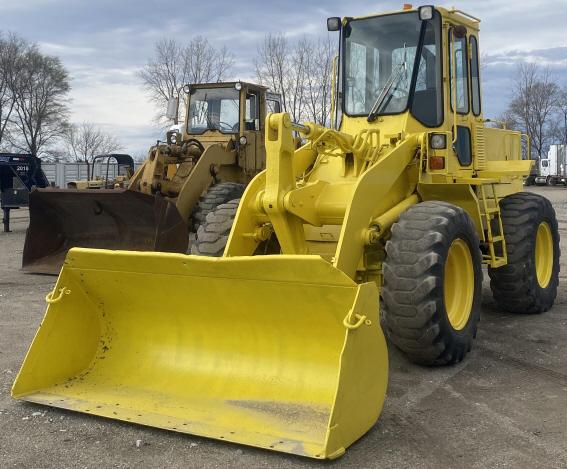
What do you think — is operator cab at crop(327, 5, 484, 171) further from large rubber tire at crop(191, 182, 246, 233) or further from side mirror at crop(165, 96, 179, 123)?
side mirror at crop(165, 96, 179, 123)

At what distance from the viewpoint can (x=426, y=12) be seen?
5832 mm

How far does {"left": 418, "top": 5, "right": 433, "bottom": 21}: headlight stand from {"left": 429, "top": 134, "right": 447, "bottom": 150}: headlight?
3.58ft

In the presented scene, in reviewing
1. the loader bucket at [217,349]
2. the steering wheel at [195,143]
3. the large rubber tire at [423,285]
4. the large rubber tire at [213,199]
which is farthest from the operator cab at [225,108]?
the loader bucket at [217,349]

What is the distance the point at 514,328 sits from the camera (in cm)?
642

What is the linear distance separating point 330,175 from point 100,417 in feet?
8.94

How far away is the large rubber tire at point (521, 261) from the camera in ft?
21.6

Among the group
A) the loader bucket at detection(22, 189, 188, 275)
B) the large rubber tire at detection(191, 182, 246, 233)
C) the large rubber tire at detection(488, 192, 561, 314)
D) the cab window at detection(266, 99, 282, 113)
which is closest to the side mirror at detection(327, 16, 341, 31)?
the large rubber tire at detection(488, 192, 561, 314)

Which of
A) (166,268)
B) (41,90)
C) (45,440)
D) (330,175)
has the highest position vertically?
(41,90)

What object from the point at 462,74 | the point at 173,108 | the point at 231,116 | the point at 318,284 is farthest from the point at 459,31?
the point at 173,108

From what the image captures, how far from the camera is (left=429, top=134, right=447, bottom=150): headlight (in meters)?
5.47

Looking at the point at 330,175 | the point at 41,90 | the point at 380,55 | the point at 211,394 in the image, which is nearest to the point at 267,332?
the point at 211,394

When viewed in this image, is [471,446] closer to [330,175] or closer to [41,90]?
[330,175]

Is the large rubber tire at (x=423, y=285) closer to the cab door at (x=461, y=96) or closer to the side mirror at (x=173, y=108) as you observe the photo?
the cab door at (x=461, y=96)

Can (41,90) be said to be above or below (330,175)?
above
